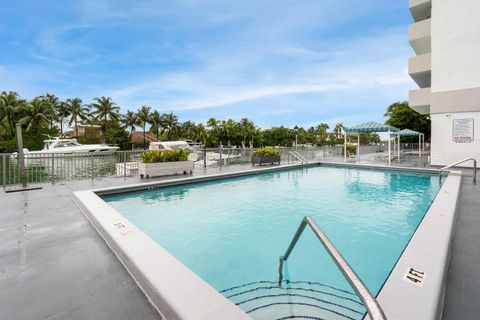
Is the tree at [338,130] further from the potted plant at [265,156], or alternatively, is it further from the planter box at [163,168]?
the planter box at [163,168]

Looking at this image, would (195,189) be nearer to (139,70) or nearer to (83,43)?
(83,43)

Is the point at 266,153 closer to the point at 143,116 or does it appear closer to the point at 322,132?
the point at 143,116

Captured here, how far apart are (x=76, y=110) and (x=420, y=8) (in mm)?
50663

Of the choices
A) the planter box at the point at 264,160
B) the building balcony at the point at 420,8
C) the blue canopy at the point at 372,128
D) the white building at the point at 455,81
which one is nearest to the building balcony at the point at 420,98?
the white building at the point at 455,81

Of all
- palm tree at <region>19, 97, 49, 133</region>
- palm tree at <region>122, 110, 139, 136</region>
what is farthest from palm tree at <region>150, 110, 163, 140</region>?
palm tree at <region>19, 97, 49, 133</region>

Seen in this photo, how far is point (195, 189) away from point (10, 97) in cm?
4372

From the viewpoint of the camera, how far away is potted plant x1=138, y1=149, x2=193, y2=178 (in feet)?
32.9

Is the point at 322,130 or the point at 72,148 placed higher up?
the point at 322,130

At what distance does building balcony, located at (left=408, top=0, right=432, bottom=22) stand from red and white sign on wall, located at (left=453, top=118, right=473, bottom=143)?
8446 mm

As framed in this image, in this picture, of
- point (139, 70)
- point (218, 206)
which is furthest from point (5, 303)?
point (139, 70)

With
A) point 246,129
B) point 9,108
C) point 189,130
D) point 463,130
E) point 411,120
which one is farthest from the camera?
point 246,129

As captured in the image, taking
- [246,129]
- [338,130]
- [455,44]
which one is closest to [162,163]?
[455,44]

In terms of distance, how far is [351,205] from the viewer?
705 centimetres

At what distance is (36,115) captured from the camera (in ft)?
126
